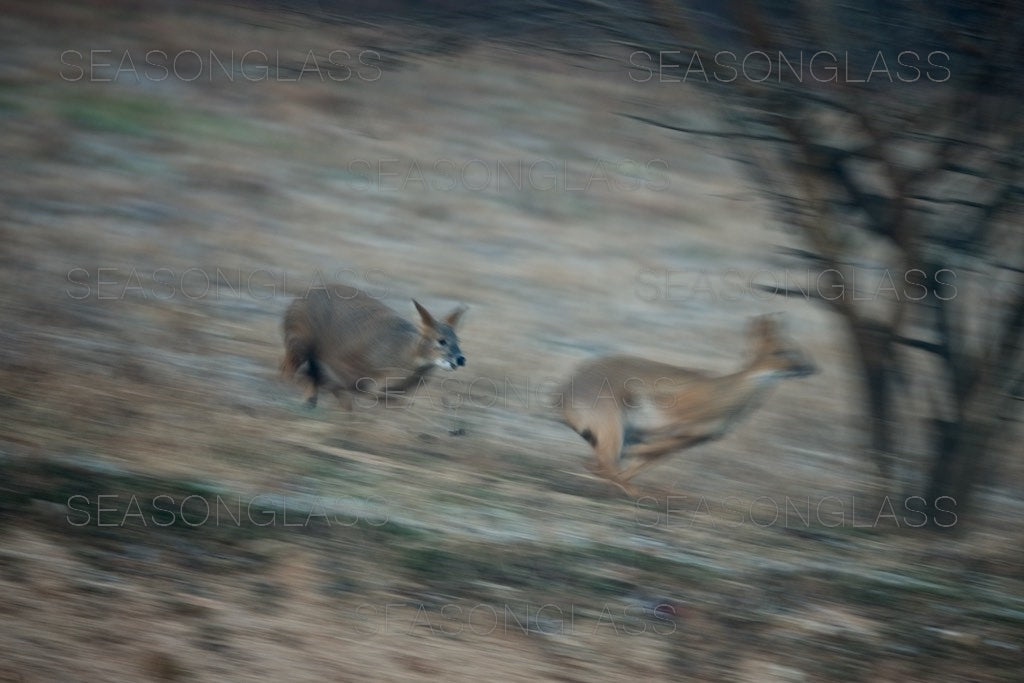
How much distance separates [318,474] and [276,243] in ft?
11.3

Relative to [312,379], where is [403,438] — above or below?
below

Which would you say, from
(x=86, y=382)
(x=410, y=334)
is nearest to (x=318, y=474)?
(x=410, y=334)

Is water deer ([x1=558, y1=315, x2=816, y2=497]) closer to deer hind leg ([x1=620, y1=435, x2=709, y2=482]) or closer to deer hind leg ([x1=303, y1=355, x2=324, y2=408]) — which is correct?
deer hind leg ([x1=620, y1=435, x2=709, y2=482])

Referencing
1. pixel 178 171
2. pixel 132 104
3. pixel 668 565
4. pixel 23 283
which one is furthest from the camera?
pixel 132 104

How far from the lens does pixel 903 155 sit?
19.9ft

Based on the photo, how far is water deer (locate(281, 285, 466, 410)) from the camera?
660 cm

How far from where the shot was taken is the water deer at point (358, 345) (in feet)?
21.6

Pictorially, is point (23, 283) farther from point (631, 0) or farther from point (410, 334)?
point (631, 0)

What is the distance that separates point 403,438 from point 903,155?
9.95 ft

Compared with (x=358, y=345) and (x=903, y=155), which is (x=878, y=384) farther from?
(x=358, y=345)

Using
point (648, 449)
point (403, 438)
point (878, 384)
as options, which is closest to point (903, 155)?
point (878, 384)

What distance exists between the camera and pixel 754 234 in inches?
412

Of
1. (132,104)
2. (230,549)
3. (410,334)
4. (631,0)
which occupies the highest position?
(631,0)

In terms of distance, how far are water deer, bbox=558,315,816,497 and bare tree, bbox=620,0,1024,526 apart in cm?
47
